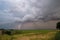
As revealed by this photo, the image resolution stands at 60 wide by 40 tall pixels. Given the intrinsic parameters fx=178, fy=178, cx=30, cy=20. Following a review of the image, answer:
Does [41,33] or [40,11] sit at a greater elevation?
[40,11]

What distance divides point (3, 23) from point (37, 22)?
3.16ft

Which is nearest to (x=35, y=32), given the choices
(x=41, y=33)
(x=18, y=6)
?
(x=41, y=33)

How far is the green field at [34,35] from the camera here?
485cm

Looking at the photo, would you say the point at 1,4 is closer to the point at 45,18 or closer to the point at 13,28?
the point at 13,28

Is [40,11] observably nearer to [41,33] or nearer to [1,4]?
[41,33]

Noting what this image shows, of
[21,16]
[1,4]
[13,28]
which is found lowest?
[13,28]

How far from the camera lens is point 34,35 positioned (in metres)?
4.89

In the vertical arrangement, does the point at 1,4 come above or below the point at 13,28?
above

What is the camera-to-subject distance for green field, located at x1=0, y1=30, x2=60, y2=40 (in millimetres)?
4852

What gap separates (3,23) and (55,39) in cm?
152

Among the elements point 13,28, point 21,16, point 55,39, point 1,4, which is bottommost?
point 55,39

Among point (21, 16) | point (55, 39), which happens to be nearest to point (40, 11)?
point (21, 16)

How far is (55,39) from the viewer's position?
4867 millimetres

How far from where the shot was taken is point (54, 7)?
202 inches
